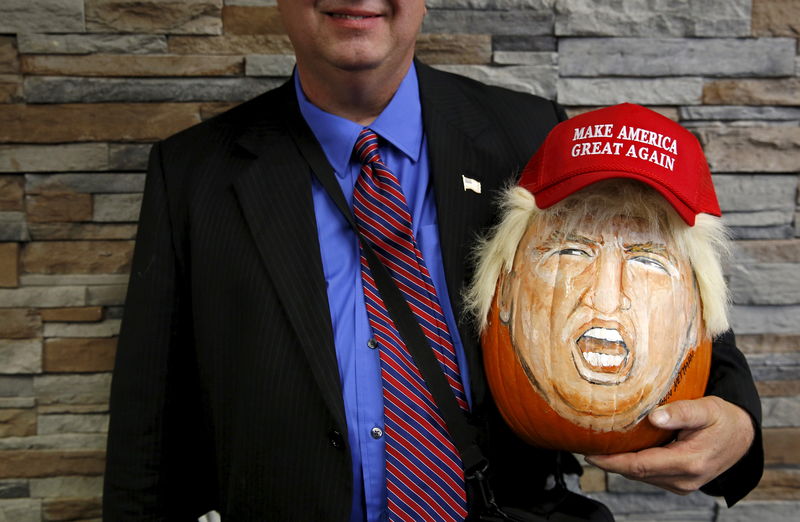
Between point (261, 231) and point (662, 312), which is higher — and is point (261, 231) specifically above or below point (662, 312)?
above

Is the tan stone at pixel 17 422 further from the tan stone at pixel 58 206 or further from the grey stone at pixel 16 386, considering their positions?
the tan stone at pixel 58 206

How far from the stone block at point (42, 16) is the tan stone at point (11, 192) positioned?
348 mm

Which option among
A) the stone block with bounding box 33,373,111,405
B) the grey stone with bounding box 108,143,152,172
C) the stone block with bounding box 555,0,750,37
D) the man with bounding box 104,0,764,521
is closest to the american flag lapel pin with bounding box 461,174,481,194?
the man with bounding box 104,0,764,521

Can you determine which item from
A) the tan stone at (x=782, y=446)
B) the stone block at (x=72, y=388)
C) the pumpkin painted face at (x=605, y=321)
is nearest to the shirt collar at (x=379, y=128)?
the pumpkin painted face at (x=605, y=321)

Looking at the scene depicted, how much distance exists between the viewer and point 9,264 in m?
1.75

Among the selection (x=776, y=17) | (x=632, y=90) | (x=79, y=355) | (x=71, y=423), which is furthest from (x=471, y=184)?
(x=71, y=423)

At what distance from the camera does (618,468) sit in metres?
1.08

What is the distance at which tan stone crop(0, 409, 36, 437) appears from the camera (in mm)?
1798

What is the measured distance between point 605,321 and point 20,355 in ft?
4.82

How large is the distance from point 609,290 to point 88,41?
1.36m

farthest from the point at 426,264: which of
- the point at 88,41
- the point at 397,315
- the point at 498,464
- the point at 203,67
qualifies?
the point at 88,41

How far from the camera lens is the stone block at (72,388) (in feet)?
5.90

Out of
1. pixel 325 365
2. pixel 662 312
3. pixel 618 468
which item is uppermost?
pixel 662 312

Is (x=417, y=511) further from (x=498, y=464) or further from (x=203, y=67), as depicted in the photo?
(x=203, y=67)
